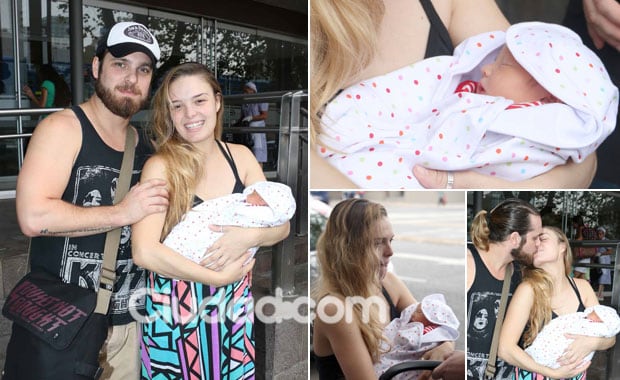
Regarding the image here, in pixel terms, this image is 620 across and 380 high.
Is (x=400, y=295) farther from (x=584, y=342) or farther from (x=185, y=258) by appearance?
(x=185, y=258)

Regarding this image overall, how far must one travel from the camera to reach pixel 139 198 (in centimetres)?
159

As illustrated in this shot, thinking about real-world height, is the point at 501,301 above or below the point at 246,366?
above

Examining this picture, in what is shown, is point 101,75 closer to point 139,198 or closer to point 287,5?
point 139,198

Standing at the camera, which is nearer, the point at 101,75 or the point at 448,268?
the point at 101,75

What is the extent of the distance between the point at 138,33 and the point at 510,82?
1125 mm

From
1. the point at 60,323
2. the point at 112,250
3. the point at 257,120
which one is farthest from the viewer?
the point at 257,120

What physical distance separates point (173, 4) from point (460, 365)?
211 inches

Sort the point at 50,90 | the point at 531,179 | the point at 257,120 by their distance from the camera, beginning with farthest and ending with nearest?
the point at 50,90 → the point at 257,120 → the point at 531,179

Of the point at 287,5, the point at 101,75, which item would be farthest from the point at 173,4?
the point at 101,75

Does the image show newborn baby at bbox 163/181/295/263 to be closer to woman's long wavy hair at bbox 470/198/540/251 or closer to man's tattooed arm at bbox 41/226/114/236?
man's tattooed arm at bbox 41/226/114/236

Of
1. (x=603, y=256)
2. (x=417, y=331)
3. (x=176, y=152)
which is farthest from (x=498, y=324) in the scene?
(x=176, y=152)

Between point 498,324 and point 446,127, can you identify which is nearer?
point 446,127

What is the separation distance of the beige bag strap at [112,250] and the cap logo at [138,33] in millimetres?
323

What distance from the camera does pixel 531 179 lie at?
1757 mm
